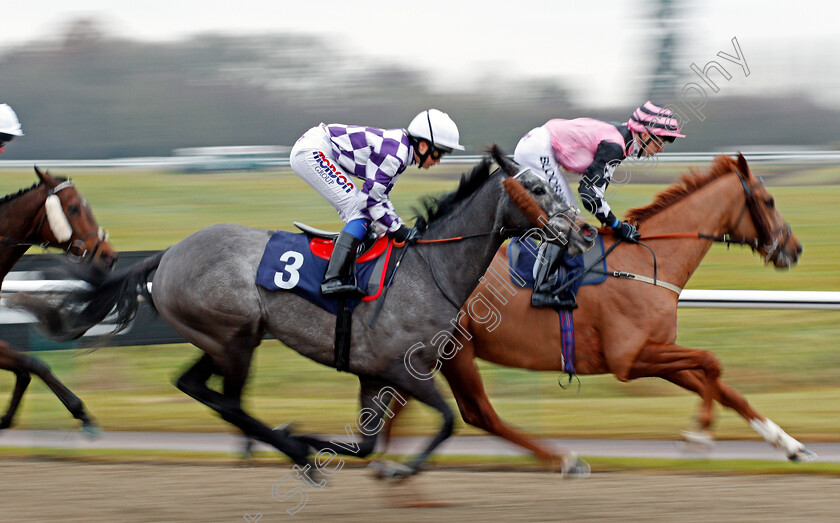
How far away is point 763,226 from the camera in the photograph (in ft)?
14.6

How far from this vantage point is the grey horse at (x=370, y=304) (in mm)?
3701

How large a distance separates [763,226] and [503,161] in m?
1.56

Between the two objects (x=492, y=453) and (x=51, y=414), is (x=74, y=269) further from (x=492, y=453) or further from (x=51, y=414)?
(x=492, y=453)

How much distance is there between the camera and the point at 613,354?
14.0 ft

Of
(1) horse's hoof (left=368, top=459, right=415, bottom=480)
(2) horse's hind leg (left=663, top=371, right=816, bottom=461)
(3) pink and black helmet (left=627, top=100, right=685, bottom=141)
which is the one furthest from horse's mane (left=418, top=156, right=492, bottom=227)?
(2) horse's hind leg (left=663, top=371, right=816, bottom=461)

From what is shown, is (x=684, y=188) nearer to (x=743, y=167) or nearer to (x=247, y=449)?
(x=743, y=167)

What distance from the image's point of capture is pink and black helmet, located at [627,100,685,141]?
14.5 feet

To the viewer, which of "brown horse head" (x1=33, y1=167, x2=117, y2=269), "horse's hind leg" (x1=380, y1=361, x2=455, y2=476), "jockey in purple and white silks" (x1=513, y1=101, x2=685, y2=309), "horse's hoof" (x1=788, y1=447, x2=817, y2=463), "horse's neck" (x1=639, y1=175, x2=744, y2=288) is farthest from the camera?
"brown horse head" (x1=33, y1=167, x2=117, y2=269)

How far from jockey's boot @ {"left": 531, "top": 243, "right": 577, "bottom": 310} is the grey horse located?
484 mm

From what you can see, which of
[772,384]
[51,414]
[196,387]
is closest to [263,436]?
[196,387]

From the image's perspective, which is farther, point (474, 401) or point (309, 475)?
point (474, 401)

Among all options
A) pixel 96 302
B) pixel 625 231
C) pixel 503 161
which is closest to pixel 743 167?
pixel 625 231

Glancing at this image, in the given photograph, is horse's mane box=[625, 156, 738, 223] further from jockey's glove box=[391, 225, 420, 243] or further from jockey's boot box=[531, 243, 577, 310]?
jockey's glove box=[391, 225, 420, 243]

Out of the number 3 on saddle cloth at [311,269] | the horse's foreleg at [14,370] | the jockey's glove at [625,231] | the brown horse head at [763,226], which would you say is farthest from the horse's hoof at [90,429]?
the brown horse head at [763,226]
